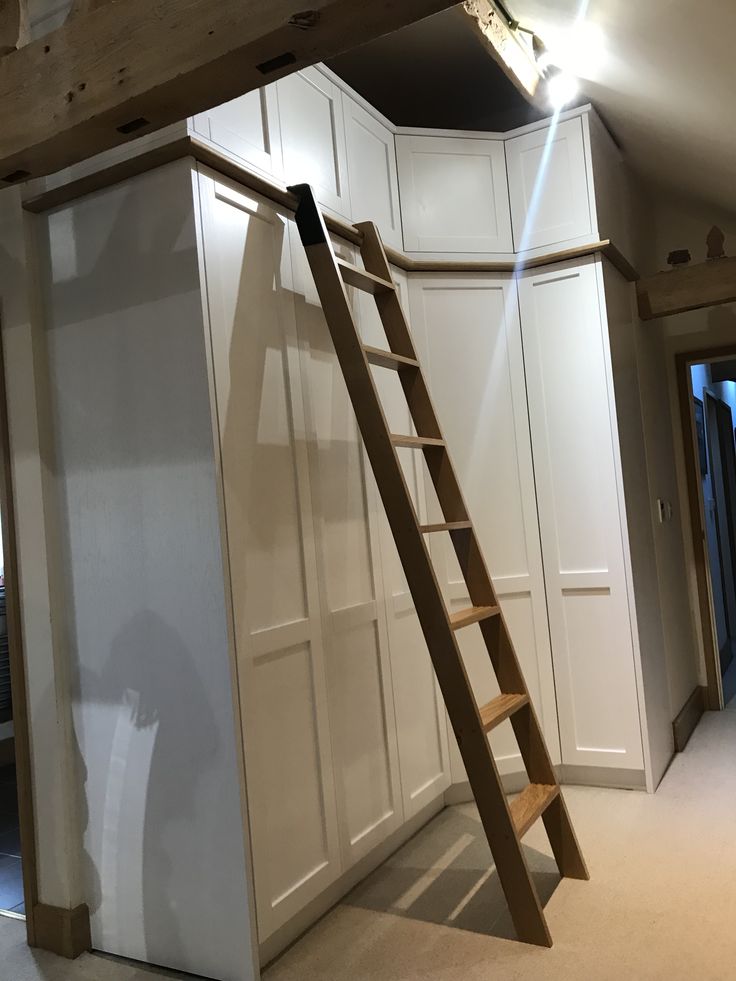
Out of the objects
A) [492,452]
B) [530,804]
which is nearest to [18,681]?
[530,804]

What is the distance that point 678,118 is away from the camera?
304cm

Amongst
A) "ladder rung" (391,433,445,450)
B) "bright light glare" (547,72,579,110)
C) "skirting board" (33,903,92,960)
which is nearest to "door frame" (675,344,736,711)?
"bright light glare" (547,72,579,110)

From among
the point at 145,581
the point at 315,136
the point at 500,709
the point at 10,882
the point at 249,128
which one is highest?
the point at 315,136

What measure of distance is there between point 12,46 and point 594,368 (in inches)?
92.2

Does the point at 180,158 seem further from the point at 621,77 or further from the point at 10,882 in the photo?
the point at 10,882

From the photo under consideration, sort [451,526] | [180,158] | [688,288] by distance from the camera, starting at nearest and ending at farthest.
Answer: [180,158]
[451,526]
[688,288]

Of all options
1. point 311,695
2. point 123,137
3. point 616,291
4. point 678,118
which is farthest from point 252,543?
point 678,118

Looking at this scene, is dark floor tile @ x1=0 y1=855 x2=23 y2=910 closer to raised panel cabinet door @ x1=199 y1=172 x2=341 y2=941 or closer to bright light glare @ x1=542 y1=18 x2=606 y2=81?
raised panel cabinet door @ x1=199 y1=172 x2=341 y2=941

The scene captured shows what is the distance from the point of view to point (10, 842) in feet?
10.5

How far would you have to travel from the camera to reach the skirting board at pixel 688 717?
11.8 ft

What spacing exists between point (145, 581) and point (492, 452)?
5.41 feet

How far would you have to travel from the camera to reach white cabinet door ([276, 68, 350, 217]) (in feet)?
8.18

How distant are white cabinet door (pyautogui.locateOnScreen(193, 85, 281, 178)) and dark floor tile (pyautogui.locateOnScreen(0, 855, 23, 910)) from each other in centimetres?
259

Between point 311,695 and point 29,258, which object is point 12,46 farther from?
point 311,695
